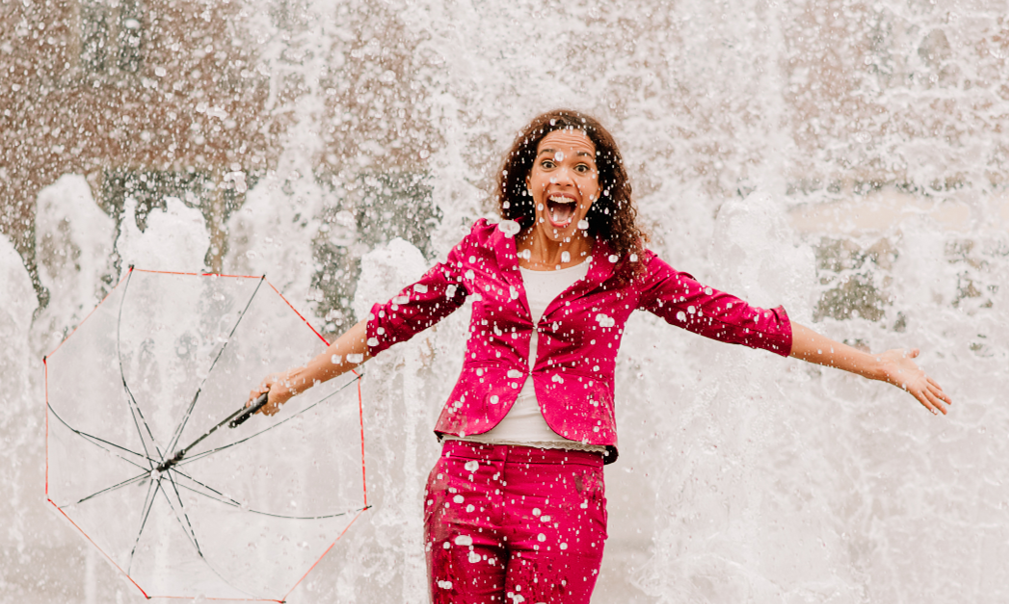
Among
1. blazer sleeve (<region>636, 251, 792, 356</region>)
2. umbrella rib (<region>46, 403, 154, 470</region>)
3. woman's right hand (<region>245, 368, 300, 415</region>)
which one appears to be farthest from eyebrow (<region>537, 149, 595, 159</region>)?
umbrella rib (<region>46, 403, 154, 470</region>)

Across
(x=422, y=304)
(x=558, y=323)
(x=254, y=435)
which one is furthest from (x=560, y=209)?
(x=254, y=435)

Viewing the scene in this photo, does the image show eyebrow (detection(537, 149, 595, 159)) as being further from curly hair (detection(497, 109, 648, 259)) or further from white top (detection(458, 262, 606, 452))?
white top (detection(458, 262, 606, 452))

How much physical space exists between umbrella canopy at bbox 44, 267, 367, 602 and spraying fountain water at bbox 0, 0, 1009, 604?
1338mm

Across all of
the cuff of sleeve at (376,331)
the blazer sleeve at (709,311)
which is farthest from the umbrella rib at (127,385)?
the blazer sleeve at (709,311)

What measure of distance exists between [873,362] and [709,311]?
1.31 feet

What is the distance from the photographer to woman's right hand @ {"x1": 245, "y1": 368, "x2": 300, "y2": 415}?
217 cm

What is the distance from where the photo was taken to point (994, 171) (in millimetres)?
7613

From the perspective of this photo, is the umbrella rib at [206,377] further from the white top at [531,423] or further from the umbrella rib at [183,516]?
the white top at [531,423]

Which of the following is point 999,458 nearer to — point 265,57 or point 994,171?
point 994,171

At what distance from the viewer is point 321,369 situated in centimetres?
219

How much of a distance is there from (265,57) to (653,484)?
7234mm

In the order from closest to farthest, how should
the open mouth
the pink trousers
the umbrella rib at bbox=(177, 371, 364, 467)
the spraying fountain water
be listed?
1. the pink trousers
2. the open mouth
3. the umbrella rib at bbox=(177, 371, 364, 467)
4. the spraying fountain water

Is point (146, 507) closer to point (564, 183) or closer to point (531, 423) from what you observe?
point (531, 423)

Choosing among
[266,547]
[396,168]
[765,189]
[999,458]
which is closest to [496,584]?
[266,547]
